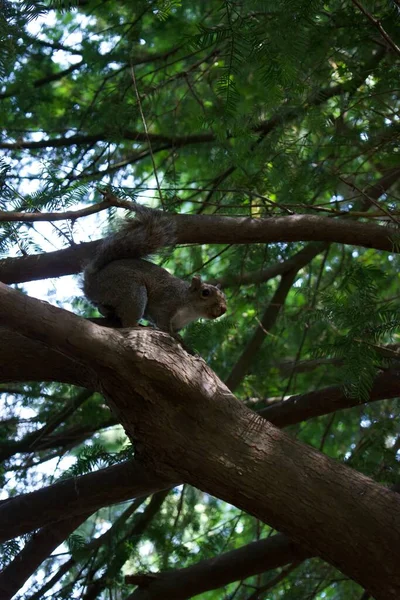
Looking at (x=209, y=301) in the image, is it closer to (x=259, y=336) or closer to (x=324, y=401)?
(x=259, y=336)

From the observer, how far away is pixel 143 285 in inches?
115

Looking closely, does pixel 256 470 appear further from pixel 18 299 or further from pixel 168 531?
pixel 168 531

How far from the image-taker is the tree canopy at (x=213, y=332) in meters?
2.09

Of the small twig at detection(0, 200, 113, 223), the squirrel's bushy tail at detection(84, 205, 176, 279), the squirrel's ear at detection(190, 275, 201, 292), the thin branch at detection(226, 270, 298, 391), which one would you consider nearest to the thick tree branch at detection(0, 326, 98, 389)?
the small twig at detection(0, 200, 113, 223)

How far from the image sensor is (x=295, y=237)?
110 inches

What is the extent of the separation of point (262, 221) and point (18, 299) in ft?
3.67

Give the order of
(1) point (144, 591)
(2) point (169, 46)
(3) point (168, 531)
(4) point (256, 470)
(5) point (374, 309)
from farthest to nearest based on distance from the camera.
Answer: (2) point (169, 46) → (3) point (168, 531) → (1) point (144, 591) → (5) point (374, 309) → (4) point (256, 470)

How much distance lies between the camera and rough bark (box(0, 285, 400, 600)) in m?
2.01

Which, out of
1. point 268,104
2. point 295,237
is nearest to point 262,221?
point 295,237

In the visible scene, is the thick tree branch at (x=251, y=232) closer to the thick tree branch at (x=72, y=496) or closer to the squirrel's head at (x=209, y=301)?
the squirrel's head at (x=209, y=301)

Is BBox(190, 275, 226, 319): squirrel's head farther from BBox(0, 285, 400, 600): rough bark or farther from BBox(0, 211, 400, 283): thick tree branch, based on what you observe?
BBox(0, 285, 400, 600): rough bark

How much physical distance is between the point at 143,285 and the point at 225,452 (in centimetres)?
100

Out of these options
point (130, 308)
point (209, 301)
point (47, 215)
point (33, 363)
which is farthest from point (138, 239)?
point (47, 215)

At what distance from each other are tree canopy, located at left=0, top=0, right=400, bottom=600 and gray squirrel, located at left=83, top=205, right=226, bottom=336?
8cm
